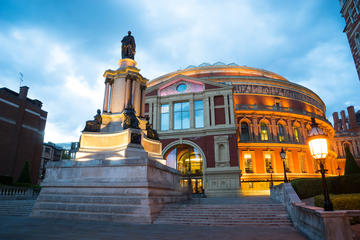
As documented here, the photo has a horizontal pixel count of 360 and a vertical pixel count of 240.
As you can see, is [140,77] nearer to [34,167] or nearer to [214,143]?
[214,143]

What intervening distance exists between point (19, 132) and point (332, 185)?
44040 mm

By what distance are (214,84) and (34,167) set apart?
35.1 metres

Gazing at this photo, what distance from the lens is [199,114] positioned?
3175 centimetres

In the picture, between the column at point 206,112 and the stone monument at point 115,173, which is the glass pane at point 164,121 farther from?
the stone monument at point 115,173

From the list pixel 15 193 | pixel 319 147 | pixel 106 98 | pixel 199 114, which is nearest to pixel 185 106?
pixel 199 114

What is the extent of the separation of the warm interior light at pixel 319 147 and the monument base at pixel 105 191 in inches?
263

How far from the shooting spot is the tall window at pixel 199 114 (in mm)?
31353

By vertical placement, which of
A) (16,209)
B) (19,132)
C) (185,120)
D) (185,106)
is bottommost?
(16,209)

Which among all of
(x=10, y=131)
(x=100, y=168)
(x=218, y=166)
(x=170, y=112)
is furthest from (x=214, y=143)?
(x=10, y=131)

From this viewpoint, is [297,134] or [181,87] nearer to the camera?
[181,87]

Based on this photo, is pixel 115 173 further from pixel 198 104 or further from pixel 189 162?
pixel 198 104

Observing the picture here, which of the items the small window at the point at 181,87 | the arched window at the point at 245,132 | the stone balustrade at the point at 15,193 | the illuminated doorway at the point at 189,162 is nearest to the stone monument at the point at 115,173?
the stone balustrade at the point at 15,193

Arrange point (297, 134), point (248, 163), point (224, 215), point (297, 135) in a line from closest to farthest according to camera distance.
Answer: point (224, 215)
point (248, 163)
point (297, 135)
point (297, 134)

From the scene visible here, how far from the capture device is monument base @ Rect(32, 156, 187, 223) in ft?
A: 32.8
